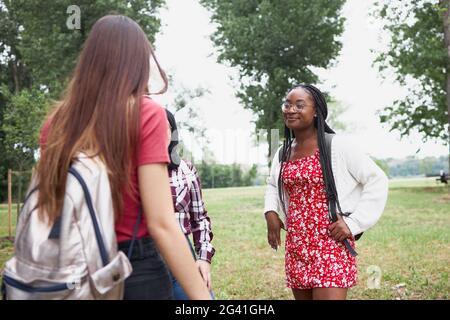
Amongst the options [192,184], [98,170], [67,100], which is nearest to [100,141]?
[98,170]

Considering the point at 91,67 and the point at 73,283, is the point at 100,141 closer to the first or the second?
the point at 91,67

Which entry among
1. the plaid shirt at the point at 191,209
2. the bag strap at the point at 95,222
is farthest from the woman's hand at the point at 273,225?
the bag strap at the point at 95,222

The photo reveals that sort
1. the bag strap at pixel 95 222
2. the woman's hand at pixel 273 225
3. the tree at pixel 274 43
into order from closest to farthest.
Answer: the bag strap at pixel 95 222, the woman's hand at pixel 273 225, the tree at pixel 274 43

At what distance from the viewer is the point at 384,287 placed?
6676 mm

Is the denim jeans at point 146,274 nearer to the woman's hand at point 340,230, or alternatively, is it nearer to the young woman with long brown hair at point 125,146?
the young woman with long brown hair at point 125,146

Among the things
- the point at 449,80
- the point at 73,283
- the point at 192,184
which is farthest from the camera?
the point at 449,80

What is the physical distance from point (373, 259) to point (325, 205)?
20.3 ft

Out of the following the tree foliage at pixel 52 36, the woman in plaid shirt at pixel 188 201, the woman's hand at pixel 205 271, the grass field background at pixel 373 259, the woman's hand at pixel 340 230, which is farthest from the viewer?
the tree foliage at pixel 52 36

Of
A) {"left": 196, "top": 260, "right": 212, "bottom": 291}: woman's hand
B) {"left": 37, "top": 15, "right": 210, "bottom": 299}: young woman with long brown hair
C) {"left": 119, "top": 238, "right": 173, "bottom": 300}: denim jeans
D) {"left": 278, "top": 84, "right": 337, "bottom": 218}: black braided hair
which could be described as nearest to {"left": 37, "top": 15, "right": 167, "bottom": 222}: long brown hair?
{"left": 37, "top": 15, "right": 210, "bottom": 299}: young woman with long brown hair

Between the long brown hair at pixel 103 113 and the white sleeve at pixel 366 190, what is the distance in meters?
1.70

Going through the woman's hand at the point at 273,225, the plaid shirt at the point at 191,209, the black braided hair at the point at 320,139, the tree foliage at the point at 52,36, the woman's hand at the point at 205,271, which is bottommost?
the woman's hand at the point at 205,271

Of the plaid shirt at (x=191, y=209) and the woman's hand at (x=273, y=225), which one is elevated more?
the plaid shirt at (x=191, y=209)

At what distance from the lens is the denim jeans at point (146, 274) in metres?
1.69
